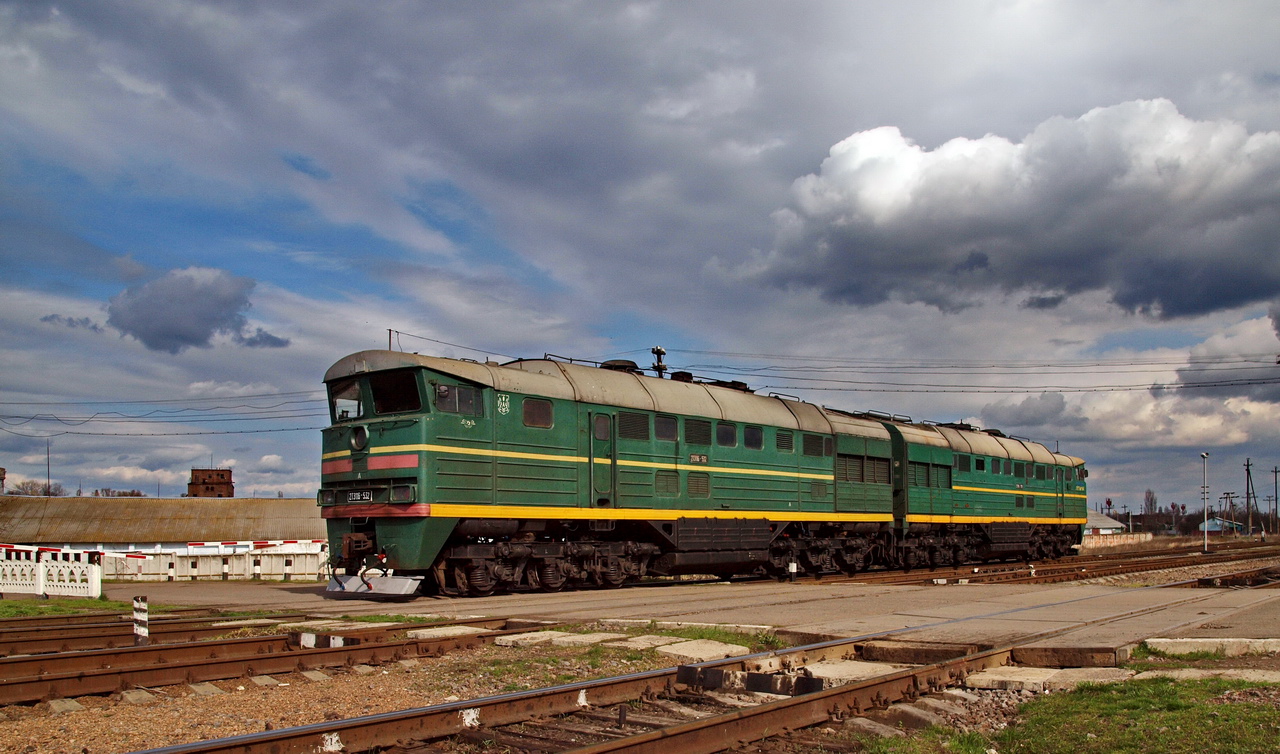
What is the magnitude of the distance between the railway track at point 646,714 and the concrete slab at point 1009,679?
0.51 ft

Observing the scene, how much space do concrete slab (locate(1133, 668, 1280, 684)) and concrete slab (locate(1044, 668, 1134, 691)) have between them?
181mm

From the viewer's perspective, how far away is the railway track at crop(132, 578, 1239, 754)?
19.8 feet

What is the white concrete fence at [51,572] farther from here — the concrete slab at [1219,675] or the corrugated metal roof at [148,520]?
the corrugated metal roof at [148,520]

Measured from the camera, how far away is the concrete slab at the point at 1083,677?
28.3ft

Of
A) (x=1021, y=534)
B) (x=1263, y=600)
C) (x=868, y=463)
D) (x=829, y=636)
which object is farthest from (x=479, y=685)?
(x=1021, y=534)

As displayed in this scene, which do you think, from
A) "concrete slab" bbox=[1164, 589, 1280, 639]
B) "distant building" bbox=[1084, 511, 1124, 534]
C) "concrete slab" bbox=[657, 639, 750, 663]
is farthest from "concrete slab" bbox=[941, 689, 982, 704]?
"distant building" bbox=[1084, 511, 1124, 534]

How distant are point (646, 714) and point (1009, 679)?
3695 mm

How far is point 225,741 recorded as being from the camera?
18.5 ft

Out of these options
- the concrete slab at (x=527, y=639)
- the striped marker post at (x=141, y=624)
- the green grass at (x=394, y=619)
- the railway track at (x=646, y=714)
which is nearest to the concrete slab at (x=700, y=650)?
the railway track at (x=646, y=714)

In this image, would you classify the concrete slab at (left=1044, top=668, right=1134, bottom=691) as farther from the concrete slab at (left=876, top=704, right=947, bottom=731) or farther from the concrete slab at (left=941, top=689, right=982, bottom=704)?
the concrete slab at (left=876, top=704, right=947, bottom=731)

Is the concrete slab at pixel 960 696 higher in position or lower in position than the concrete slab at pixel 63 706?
lower

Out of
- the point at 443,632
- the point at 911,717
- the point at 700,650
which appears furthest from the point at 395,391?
the point at 911,717

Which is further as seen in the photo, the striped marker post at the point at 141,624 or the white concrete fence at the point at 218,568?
the white concrete fence at the point at 218,568

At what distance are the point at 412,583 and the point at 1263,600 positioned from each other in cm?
1531
